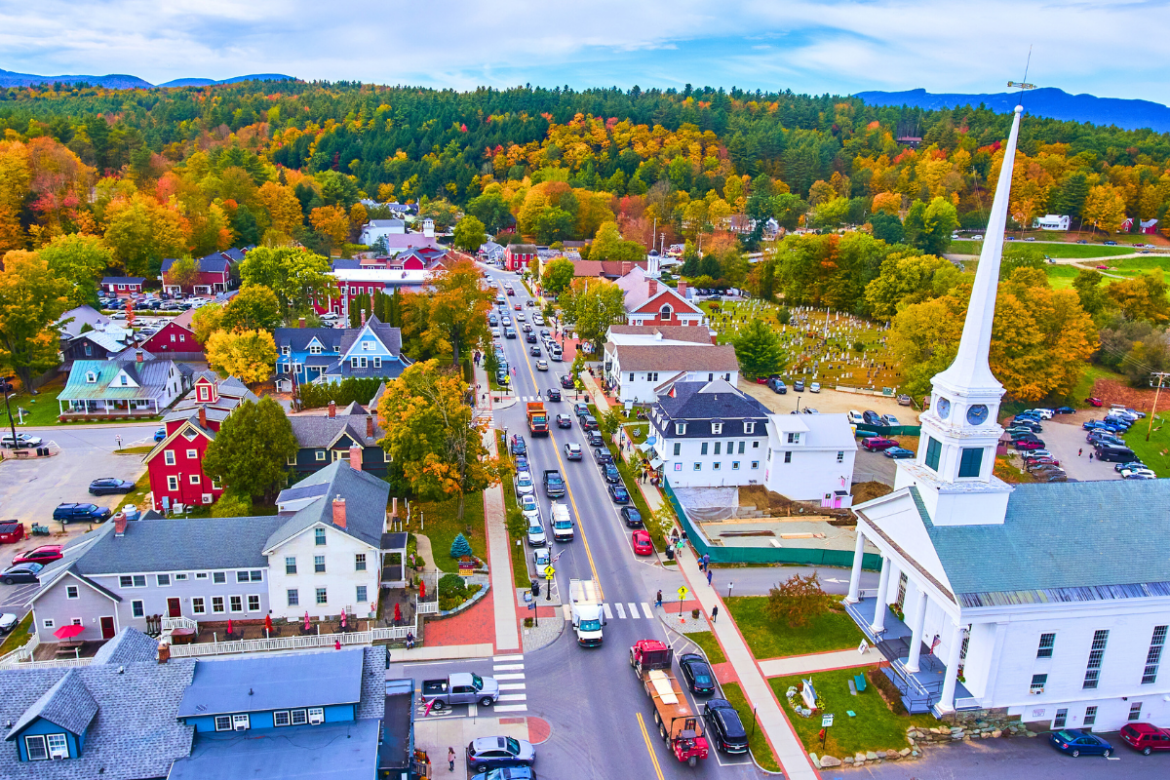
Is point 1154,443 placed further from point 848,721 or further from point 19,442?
point 19,442

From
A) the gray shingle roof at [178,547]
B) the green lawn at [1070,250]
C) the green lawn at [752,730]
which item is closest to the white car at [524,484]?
the gray shingle roof at [178,547]

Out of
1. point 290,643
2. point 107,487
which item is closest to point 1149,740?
point 290,643

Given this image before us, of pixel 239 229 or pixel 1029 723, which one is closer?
pixel 1029 723

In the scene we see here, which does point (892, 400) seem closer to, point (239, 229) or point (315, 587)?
point (315, 587)

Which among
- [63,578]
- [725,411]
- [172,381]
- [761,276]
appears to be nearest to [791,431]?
[725,411]

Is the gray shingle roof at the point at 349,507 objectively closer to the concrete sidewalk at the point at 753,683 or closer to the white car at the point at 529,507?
the white car at the point at 529,507

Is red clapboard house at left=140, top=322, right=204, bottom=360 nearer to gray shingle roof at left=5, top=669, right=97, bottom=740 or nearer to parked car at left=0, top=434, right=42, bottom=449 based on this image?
parked car at left=0, top=434, right=42, bottom=449

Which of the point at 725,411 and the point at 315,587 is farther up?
the point at 725,411
